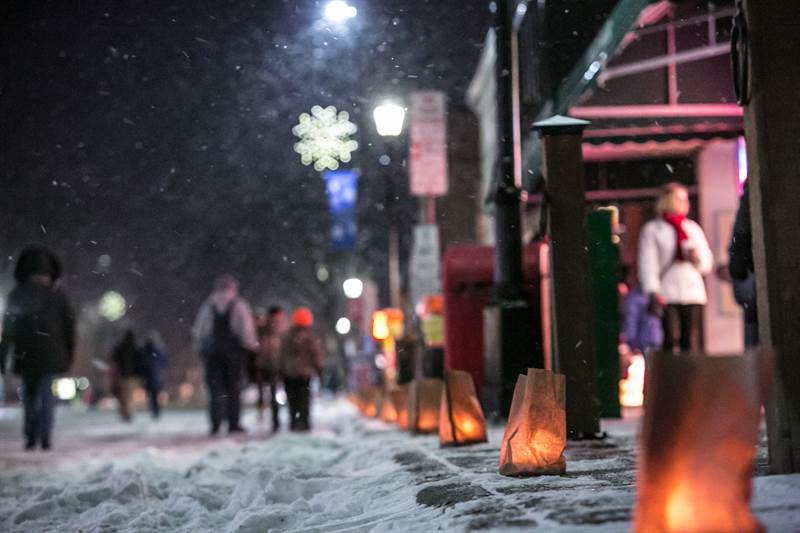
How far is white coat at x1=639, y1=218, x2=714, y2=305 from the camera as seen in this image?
31.6ft

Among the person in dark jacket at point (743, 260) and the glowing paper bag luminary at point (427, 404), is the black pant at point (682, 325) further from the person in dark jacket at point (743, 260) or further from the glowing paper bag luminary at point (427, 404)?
the glowing paper bag luminary at point (427, 404)

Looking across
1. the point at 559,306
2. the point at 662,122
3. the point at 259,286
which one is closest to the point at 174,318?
the point at 259,286

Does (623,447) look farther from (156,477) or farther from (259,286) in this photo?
(259,286)

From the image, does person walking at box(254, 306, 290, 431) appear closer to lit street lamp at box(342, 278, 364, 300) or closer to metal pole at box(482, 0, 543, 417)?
metal pole at box(482, 0, 543, 417)

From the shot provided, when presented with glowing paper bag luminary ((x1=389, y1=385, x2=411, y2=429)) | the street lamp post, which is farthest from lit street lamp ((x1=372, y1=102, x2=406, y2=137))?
glowing paper bag luminary ((x1=389, y1=385, x2=411, y2=429))

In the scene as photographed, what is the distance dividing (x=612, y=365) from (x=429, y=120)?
10118mm

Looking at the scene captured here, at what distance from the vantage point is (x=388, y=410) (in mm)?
14320

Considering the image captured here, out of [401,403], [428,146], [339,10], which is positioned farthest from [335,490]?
[428,146]

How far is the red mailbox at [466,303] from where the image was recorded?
504 inches

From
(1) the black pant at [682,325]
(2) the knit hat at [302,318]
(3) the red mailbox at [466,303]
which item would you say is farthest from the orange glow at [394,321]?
(1) the black pant at [682,325]

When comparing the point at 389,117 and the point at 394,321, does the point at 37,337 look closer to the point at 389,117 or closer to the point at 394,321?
the point at 389,117

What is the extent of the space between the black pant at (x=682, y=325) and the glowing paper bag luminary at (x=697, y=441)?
6.04 m

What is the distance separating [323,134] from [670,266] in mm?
16662

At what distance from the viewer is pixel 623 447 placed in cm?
770
